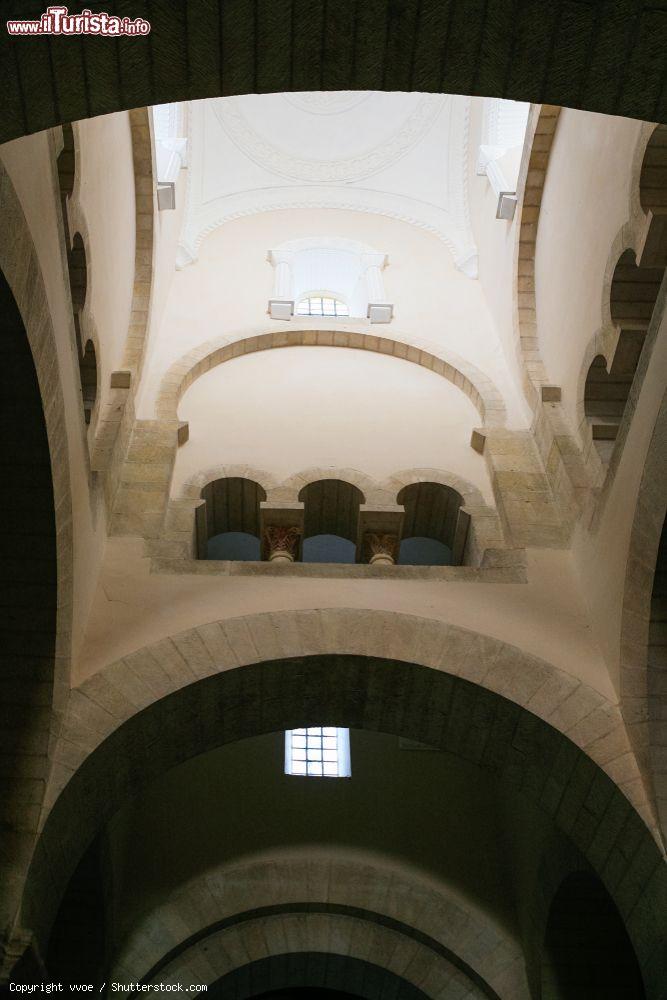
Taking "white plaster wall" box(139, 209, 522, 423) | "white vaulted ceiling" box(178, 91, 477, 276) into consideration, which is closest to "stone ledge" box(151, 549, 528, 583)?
"white plaster wall" box(139, 209, 522, 423)

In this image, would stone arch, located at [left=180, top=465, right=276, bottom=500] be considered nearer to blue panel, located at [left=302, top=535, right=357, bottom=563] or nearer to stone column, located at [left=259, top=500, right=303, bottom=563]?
stone column, located at [left=259, top=500, right=303, bottom=563]

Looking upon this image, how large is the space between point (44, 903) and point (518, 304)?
7.40 metres

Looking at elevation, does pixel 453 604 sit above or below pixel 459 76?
below

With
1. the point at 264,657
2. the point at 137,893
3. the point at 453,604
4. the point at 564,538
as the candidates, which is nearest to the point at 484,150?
the point at 564,538

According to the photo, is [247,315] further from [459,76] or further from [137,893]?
[459,76]

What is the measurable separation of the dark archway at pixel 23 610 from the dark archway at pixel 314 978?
3990 mm

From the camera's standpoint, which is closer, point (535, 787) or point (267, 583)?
point (535, 787)

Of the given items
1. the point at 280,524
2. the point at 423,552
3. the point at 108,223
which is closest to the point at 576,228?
the point at 280,524

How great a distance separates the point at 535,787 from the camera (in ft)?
19.0

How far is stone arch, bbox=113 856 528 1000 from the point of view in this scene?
25.2 feet

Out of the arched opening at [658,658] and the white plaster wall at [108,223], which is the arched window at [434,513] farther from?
the white plaster wall at [108,223]

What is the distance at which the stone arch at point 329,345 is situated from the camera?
8.95 m

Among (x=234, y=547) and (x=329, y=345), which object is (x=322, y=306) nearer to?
(x=329, y=345)

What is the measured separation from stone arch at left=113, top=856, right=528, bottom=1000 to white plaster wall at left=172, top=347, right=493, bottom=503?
3.63 meters
